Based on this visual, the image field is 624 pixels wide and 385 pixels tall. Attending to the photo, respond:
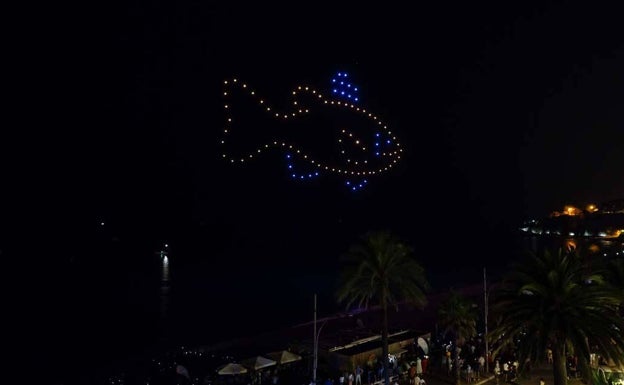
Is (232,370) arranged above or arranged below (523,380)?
below

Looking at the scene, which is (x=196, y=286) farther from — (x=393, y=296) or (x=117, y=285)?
(x=393, y=296)

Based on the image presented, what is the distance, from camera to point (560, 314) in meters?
16.8

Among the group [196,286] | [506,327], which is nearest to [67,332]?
[196,286]

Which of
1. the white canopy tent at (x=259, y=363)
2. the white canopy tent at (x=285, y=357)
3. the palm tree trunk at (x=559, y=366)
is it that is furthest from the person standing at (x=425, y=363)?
the palm tree trunk at (x=559, y=366)

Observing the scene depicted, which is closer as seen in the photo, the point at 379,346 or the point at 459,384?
the point at 459,384

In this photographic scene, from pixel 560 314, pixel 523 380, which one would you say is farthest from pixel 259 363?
pixel 560 314

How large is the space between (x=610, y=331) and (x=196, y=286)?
102 meters

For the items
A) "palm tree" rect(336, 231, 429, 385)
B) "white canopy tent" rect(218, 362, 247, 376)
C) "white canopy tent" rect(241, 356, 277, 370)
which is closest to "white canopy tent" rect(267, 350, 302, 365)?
"white canopy tent" rect(241, 356, 277, 370)

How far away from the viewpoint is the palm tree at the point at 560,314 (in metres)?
16.6

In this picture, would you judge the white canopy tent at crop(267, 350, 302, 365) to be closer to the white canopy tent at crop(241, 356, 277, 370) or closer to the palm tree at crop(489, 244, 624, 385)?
the white canopy tent at crop(241, 356, 277, 370)

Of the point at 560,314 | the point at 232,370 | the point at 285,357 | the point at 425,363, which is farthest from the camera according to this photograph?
the point at 285,357

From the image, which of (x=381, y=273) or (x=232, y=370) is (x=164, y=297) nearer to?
(x=232, y=370)

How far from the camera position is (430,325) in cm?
4788

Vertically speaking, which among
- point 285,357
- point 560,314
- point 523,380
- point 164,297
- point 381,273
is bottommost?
point 164,297
